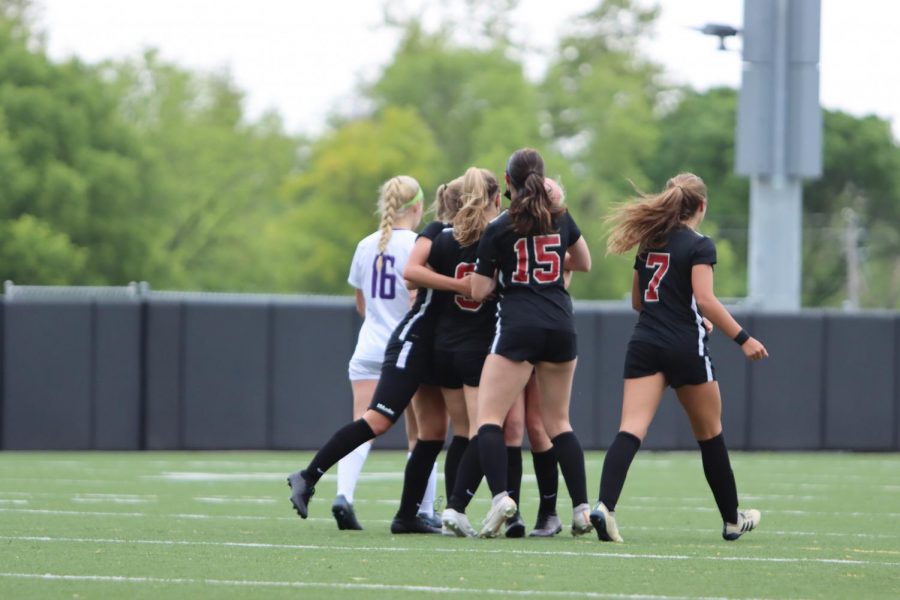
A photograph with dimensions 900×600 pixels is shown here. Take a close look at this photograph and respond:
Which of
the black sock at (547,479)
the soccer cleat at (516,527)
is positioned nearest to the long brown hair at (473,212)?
the black sock at (547,479)

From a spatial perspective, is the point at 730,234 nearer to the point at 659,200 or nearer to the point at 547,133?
the point at 547,133

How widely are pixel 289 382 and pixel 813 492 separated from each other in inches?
279

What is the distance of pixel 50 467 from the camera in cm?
1498

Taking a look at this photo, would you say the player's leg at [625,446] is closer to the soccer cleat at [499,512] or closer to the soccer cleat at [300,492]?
the soccer cleat at [499,512]

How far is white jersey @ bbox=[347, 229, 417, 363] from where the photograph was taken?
9219mm

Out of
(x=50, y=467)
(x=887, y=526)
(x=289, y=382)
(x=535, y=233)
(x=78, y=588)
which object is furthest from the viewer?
(x=289, y=382)

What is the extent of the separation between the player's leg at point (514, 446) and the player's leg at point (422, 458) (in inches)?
14.1

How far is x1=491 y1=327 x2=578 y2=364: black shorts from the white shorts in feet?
3.65

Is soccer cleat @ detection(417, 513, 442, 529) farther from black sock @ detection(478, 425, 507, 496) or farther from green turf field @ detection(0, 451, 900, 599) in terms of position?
black sock @ detection(478, 425, 507, 496)

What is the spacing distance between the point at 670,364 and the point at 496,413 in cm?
86

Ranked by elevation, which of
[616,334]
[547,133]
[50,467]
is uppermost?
[547,133]

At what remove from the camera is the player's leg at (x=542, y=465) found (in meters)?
8.74

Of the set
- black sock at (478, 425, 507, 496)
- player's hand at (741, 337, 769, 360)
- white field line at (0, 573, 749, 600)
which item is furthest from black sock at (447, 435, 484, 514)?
white field line at (0, 573, 749, 600)

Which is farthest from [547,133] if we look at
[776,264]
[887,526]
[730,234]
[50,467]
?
[887,526]
